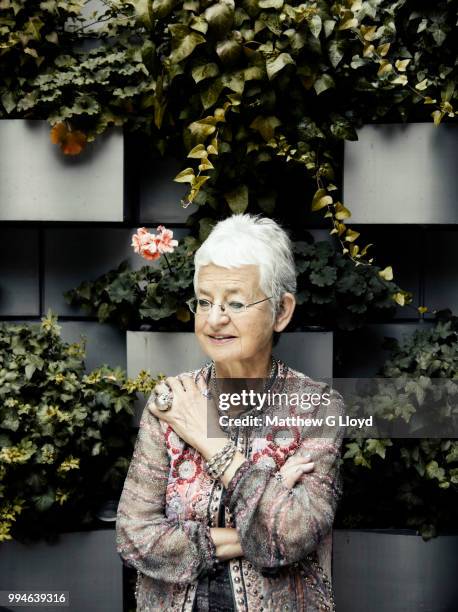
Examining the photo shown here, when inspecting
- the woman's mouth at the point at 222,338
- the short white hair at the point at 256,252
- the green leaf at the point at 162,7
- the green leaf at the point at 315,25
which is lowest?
the woman's mouth at the point at 222,338

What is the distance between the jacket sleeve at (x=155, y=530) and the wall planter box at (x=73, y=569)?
774mm

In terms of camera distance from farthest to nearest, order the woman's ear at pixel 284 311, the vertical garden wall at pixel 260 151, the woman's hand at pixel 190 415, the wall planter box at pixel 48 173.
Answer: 1. the wall planter box at pixel 48 173
2. the vertical garden wall at pixel 260 151
3. the woman's ear at pixel 284 311
4. the woman's hand at pixel 190 415

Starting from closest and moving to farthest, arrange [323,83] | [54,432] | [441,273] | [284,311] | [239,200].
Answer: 1. [284,311]
2. [54,432]
3. [323,83]
4. [239,200]
5. [441,273]

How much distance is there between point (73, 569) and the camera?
2.41m

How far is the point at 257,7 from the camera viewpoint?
2.27 m

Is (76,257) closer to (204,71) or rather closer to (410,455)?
(204,71)

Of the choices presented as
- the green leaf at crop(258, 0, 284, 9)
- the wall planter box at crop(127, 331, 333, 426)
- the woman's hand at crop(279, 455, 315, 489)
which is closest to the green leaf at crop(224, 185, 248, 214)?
the wall planter box at crop(127, 331, 333, 426)

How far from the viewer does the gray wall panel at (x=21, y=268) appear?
2.83 meters

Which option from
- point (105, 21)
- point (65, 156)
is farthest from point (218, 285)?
point (105, 21)

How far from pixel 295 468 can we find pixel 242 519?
196 mm

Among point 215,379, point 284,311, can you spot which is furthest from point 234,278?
point 215,379

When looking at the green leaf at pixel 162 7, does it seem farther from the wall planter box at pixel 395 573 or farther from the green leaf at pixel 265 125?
the wall planter box at pixel 395 573

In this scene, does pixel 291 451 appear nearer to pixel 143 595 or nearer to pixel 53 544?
pixel 143 595

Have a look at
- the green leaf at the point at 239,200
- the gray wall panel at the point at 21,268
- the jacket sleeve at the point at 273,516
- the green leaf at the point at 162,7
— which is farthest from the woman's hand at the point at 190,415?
the green leaf at the point at 162,7
